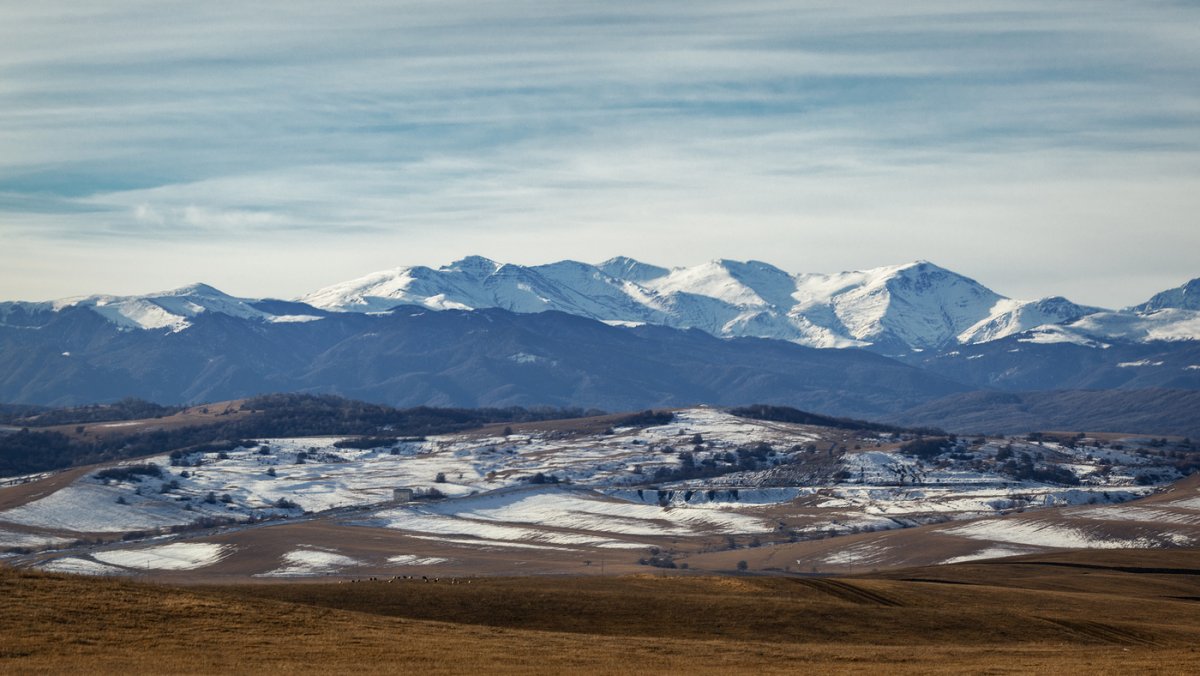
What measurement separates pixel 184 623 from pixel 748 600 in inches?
1485

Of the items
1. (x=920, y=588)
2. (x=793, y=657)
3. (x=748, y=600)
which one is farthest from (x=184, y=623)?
(x=920, y=588)

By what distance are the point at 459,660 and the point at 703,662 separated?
11.8 meters

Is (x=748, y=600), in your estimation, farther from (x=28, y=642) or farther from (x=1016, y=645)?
(x=28, y=642)

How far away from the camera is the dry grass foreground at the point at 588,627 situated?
2562 inches

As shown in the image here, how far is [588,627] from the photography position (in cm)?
8550

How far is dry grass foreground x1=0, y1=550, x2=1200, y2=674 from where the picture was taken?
2562 inches

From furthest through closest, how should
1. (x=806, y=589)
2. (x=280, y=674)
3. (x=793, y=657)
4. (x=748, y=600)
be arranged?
1. (x=806, y=589)
2. (x=748, y=600)
3. (x=793, y=657)
4. (x=280, y=674)

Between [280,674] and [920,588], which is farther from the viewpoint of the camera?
[920,588]

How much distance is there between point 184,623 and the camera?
234 feet

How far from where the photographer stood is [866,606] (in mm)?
97000

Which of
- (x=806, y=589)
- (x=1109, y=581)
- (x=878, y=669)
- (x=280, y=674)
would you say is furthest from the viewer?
(x=1109, y=581)

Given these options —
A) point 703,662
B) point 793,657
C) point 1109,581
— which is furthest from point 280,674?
point 1109,581

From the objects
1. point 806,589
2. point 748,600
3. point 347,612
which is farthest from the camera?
point 806,589

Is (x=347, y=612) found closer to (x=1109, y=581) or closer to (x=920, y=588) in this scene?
(x=920, y=588)
